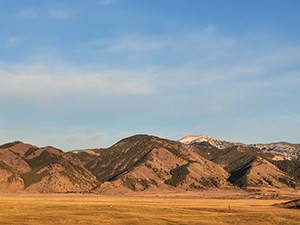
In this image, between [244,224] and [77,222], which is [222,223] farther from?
[77,222]

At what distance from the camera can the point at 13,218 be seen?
249 ft

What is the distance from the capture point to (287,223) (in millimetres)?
75375

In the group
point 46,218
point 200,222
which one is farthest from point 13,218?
point 200,222

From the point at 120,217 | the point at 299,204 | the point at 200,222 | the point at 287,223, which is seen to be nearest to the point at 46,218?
the point at 120,217

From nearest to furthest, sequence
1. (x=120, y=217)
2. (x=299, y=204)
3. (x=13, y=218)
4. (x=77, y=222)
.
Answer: (x=77, y=222)
(x=13, y=218)
(x=120, y=217)
(x=299, y=204)

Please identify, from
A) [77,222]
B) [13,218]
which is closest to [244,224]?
[77,222]

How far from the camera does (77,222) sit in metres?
71.1

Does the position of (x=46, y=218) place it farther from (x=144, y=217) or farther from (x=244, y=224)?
(x=244, y=224)

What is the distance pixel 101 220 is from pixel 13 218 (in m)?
14.3

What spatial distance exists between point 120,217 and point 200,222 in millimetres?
14921

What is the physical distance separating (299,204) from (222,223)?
51808mm

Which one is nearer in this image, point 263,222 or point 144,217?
point 263,222

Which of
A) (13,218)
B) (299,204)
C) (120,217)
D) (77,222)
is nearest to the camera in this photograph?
(77,222)

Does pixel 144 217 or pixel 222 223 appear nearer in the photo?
pixel 222 223
